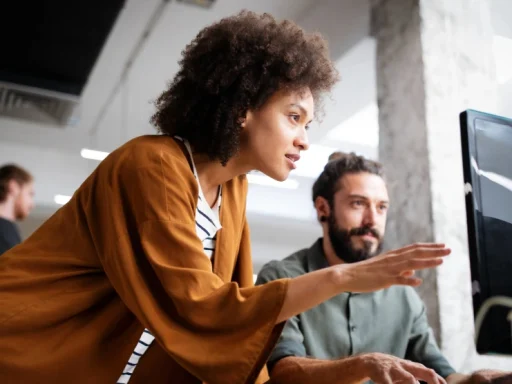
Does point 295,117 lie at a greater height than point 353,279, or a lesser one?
greater

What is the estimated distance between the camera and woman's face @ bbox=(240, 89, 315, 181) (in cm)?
120

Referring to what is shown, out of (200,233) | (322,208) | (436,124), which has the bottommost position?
(200,233)

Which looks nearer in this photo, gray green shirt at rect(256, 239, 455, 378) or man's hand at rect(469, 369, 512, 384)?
man's hand at rect(469, 369, 512, 384)

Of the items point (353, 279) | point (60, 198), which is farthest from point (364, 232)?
point (60, 198)

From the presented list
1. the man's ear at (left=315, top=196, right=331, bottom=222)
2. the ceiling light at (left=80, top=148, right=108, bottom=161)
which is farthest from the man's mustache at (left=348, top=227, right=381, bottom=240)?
the ceiling light at (left=80, top=148, right=108, bottom=161)

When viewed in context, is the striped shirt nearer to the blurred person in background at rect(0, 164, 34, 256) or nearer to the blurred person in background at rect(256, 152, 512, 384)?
the blurred person in background at rect(256, 152, 512, 384)

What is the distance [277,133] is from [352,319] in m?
0.60

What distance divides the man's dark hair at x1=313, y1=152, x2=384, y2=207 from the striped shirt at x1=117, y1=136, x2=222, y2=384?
68cm

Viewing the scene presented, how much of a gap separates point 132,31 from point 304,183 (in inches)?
133

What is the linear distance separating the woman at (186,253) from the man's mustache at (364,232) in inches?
19.3

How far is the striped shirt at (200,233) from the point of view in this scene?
1.18m

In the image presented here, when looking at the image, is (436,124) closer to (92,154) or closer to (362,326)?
(362,326)

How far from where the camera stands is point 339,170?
1893 mm

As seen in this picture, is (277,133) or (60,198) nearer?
(277,133)
